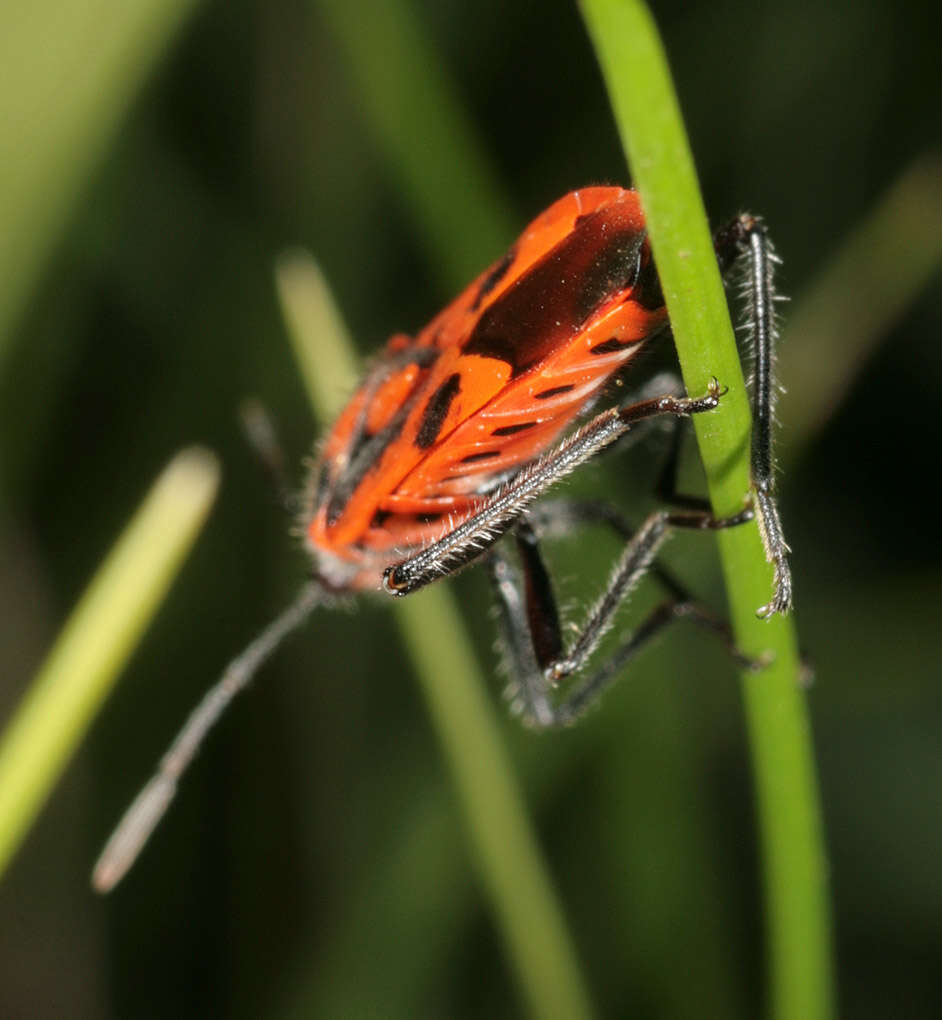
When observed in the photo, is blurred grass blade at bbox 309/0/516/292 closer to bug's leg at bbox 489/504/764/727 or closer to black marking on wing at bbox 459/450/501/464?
bug's leg at bbox 489/504/764/727

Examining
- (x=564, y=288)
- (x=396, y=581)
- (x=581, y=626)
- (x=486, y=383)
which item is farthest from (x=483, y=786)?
(x=564, y=288)

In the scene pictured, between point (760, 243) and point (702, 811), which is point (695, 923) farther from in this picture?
point (760, 243)

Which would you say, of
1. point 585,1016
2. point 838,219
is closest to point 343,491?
point 585,1016

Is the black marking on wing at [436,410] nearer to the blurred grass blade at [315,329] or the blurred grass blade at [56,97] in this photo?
the blurred grass blade at [315,329]

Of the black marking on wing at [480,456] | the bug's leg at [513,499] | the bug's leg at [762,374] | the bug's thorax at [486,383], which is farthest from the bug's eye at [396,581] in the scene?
the bug's leg at [762,374]

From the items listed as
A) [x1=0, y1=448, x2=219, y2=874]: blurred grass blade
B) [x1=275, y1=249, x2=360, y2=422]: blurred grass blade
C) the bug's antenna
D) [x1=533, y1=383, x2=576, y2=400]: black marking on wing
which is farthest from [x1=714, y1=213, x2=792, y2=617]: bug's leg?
the bug's antenna
